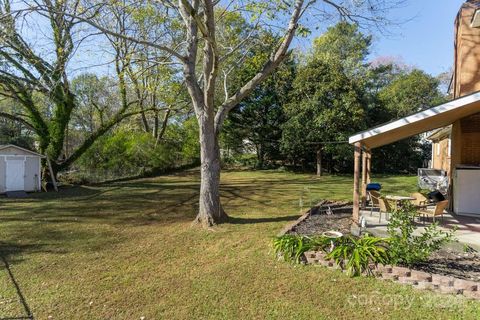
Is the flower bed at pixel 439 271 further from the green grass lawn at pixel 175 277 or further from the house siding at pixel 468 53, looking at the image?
the house siding at pixel 468 53

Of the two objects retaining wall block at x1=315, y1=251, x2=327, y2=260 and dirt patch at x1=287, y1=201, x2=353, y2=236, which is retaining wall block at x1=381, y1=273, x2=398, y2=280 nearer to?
retaining wall block at x1=315, y1=251, x2=327, y2=260

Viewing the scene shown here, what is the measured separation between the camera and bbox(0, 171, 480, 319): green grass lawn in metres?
4.43

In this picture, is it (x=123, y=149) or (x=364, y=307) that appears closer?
(x=364, y=307)

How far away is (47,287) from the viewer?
5.24 metres

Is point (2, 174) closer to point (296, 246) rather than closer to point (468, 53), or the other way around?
point (296, 246)

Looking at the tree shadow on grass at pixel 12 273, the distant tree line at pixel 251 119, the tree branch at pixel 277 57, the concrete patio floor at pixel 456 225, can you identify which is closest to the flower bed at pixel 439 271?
the concrete patio floor at pixel 456 225

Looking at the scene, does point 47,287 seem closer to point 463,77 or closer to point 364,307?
point 364,307

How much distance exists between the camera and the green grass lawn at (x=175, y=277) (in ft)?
14.5

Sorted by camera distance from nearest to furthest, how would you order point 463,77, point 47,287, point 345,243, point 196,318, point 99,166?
point 196,318, point 47,287, point 345,243, point 463,77, point 99,166

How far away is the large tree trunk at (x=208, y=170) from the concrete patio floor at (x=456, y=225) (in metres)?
3.73

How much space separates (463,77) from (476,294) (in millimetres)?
7006

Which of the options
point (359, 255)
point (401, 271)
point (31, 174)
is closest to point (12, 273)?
point (359, 255)

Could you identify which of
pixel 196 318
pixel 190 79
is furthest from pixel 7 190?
pixel 196 318

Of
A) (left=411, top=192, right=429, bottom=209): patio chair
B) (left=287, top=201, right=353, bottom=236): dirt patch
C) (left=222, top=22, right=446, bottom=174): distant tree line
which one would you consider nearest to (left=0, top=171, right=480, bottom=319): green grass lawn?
(left=287, top=201, right=353, bottom=236): dirt patch
